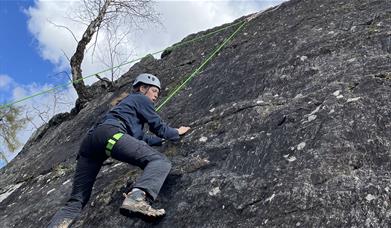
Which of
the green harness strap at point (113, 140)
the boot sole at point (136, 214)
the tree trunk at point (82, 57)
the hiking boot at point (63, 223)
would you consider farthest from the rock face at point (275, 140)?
the tree trunk at point (82, 57)

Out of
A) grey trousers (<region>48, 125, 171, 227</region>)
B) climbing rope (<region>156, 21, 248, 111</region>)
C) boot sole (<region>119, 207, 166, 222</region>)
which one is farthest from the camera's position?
climbing rope (<region>156, 21, 248, 111</region>)

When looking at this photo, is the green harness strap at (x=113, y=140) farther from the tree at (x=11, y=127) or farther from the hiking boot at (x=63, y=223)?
the tree at (x=11, y=127)

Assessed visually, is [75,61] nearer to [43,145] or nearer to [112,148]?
[43,145]

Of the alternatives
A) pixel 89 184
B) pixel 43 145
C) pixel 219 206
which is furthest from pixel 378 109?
pixel 43 145

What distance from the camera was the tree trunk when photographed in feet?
42.3

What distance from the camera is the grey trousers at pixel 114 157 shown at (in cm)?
563

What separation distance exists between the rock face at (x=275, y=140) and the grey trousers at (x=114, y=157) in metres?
0.22

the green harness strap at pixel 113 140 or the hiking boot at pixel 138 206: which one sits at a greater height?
the green harness strap at pixel 113 140

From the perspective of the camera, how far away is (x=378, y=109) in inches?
211

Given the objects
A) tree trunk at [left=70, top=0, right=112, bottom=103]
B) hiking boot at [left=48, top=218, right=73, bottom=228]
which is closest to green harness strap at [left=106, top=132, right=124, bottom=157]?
hiking boot at [left=48, top=218, right=73, bottom=228]

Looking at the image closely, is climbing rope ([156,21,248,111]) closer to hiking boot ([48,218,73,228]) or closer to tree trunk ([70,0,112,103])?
hiking boot ([48,218,73,228])

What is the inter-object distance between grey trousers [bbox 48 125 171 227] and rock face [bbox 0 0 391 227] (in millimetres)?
223

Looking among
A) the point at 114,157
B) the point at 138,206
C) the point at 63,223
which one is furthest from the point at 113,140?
the point at 63,223

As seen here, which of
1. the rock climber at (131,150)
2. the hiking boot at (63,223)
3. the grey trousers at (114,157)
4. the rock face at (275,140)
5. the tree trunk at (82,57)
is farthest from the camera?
the tree trunk at (82,57)
